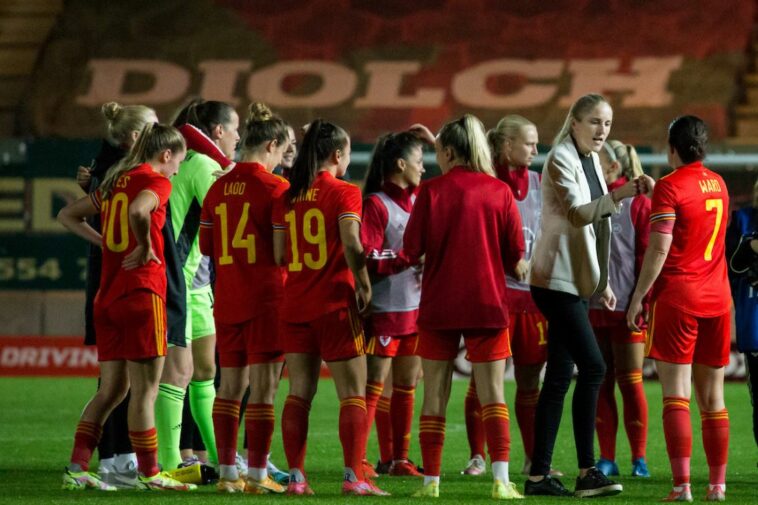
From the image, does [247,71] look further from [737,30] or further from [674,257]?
[674,257]

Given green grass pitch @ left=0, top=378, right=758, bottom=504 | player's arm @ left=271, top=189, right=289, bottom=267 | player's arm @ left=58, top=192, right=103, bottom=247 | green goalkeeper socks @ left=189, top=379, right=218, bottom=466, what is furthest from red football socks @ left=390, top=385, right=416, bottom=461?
player's arm @ left=58, top=192, right=103, bottom=247

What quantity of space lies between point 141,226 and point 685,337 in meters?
2.32

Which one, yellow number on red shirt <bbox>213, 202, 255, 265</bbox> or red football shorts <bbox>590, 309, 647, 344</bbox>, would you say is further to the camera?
red football shorts <bbox>590, 309, 647, 344</bbox>

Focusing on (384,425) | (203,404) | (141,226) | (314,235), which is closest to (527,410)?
(384,425)

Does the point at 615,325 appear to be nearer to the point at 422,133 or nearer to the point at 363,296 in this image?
the point at 422,133

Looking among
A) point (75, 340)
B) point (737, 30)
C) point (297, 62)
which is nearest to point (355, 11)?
point (297, 62)

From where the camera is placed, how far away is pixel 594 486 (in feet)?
19.0

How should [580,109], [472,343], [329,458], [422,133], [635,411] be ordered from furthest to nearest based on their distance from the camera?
[329,458] < [635,411] < [422,133] < [580,109] < [472,343]

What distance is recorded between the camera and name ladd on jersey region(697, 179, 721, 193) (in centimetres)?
566

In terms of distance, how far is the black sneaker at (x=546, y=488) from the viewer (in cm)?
584

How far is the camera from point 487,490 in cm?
610

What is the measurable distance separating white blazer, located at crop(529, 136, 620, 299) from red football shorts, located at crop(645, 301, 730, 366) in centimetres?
35

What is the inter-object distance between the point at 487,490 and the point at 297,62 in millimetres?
13599

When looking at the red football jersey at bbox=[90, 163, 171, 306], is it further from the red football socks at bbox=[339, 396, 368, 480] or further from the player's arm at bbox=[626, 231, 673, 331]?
the player's arm at bbox=[626, 231, 673, 331]
